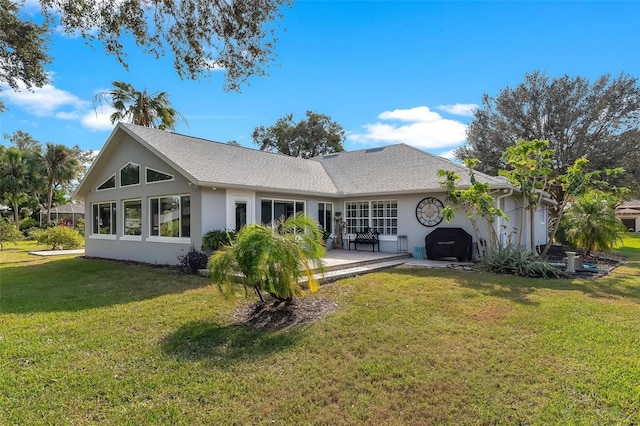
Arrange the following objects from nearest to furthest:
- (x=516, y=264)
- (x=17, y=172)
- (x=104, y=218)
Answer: (x=516, y=264) → (x=104, y=218) → (x=17, y=172)

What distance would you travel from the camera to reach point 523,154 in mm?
10773

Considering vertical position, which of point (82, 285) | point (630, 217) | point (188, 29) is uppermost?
point (188, 29)

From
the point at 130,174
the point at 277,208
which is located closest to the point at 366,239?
the point at 277,208

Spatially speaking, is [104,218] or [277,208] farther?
[104,218]

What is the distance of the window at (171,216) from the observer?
11.8 metres

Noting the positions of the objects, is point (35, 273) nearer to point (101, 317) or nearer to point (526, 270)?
point (101, 317)

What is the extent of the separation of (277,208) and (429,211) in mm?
5816

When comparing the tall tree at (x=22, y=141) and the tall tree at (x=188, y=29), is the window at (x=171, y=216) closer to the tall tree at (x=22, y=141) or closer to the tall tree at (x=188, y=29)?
the tall tree at (x=188, y=29)

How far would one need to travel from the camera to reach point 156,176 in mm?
12922

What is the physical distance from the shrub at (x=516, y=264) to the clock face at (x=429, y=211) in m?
2.69

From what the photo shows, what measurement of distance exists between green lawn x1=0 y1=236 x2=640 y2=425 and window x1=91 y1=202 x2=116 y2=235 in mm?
7832

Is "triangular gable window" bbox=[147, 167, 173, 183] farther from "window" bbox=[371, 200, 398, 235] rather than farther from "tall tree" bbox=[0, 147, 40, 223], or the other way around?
"tall tree" bbox=[0, 147, 40, 223]

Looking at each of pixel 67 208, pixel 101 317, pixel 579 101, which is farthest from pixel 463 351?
pixel 67 208

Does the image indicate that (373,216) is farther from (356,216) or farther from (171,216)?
(171,216)
